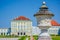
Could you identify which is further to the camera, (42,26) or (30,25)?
(30,25)

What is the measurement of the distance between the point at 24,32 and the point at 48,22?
89569mm

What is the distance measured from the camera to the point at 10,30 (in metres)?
100

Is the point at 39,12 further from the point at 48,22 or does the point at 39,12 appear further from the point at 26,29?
the point at 26,29

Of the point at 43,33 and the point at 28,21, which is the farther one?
the point at 28,21

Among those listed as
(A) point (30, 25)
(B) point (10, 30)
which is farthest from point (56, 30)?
(B) point (10, 30)

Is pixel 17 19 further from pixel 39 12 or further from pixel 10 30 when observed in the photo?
pixel 39 12

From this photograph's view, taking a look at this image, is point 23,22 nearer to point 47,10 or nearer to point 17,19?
point 17,19

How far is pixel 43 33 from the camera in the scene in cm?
734

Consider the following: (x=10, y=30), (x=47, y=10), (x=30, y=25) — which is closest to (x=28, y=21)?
(x=30, y=25)

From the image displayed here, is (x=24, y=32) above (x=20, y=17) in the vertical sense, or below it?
below

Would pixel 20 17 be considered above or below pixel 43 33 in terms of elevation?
above

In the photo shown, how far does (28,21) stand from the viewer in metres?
96.4

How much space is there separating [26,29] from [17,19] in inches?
212

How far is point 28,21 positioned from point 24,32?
4652mm
